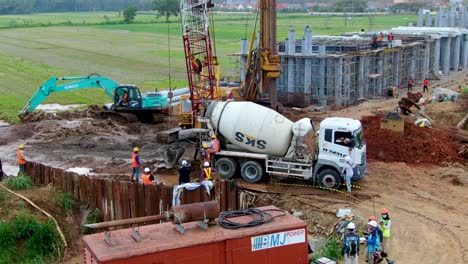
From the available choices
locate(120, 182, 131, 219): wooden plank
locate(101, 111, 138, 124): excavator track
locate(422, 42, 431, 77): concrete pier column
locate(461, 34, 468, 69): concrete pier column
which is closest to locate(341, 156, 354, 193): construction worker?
locate(120, 182, 131, 219): wooden plank

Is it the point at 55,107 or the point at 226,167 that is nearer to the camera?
the point at 226,167

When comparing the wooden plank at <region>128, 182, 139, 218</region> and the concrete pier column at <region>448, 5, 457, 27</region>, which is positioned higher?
the concrete pier column at <region>448, 5, 457, 27</region>

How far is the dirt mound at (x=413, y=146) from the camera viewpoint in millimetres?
26750

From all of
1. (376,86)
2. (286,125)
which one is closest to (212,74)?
(286,125)

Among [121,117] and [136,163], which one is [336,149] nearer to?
[136,163]

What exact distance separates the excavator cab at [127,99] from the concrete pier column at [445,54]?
113ft

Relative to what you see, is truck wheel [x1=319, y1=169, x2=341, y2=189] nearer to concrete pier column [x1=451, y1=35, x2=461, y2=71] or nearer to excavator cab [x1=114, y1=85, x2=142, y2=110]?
excavator cab [x1=114, y1=85, x2=142, y2=110]

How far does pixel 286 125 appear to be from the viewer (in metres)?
22.7

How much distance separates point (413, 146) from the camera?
89.7ft

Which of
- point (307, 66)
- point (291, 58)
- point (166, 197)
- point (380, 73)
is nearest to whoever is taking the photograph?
point (166, 197)

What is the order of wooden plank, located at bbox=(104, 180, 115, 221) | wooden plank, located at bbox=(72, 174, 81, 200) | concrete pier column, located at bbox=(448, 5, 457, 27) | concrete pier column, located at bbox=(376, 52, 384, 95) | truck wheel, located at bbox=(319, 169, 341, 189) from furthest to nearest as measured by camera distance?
concrete pier column, located at bbox=(448, 5, 457, 27) < concrete pier column, located at bbox=(376, 52, 384, 95) < truck wheel, located at bbox=(319, 169, 341, 189) < wooden plank, located at bbox=(72, 174, 81, 200) < wooden plank, located at bbox=(104, 180, 115, 221)

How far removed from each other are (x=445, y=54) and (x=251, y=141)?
1646 inches

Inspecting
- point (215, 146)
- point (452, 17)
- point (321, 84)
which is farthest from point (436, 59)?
point (215, 146)

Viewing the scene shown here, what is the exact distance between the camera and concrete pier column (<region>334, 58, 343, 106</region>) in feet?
134
